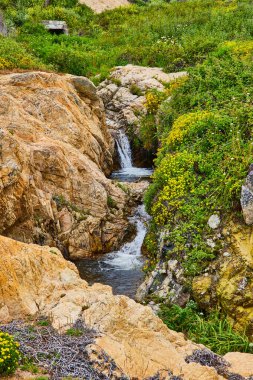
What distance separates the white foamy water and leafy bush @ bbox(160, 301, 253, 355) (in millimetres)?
3589

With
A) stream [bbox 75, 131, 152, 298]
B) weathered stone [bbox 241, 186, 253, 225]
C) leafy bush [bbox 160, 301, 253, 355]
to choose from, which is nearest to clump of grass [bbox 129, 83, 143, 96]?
stream [bbox 75, 131, 152, 298]

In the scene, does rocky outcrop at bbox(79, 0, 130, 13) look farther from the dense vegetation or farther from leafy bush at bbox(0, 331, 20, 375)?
leafy bush at bbox(0, 331, 20, 375)

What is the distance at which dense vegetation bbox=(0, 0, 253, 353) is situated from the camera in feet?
34.0

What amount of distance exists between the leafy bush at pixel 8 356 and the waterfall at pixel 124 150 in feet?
51.7

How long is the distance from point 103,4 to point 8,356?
4058cm

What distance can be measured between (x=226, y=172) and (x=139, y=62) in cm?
1869

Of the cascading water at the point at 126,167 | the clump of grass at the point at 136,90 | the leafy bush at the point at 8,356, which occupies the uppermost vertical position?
the clump of grass at the point at 136,90

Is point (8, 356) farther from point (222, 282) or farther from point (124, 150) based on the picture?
point (124, 150)

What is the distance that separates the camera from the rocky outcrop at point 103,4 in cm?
4091

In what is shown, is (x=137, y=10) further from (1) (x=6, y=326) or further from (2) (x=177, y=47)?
(1) (x=6, y=326)

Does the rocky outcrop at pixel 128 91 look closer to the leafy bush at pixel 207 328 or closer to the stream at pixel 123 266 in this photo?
the stream at pixel 123 266

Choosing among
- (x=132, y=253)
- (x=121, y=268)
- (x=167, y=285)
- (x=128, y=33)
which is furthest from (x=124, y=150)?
(x=128, y=33)

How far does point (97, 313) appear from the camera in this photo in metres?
7.51

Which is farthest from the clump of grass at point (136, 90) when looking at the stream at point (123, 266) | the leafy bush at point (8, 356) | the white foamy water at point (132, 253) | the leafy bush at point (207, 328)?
the leafy bush at point (8, 356)
